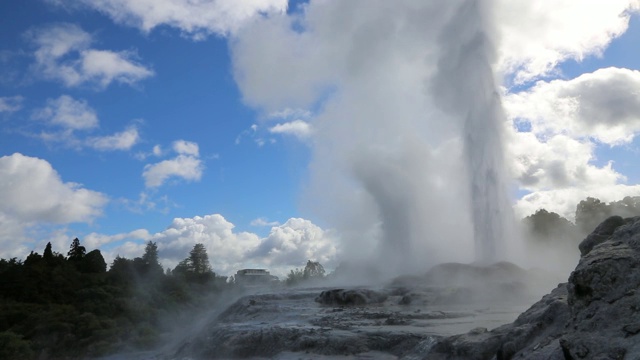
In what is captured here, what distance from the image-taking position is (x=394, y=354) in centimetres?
1266

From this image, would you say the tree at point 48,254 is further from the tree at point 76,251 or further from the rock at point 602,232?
the rock at point 602,232

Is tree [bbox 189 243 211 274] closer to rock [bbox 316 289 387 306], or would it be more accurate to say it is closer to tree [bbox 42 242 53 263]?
tree [bbox 42 242 53 263]

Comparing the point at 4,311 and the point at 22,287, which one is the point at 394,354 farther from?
the point at 22,287

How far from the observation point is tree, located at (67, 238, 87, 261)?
65031 mm

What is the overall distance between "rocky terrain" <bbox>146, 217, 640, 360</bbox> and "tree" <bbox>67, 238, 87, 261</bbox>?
44.5 metres

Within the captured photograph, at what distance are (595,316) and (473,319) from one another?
10.8 m

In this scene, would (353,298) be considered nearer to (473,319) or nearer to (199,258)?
(473,319)

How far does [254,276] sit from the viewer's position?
411ft

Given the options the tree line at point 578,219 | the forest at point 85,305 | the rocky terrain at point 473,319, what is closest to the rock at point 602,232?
the rocky terrain at point 473,319

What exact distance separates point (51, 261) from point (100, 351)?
27.8 metres

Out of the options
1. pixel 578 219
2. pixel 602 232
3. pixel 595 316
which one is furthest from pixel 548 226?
pixel 595 316

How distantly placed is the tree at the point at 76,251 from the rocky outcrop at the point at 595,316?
66943 millimetres

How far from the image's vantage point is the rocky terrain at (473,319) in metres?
6.14

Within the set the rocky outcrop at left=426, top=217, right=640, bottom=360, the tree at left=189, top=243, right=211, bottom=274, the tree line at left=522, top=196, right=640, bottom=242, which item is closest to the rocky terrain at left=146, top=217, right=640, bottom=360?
the rocky outcrop at left=426, top=217, right=640, bottom=360
